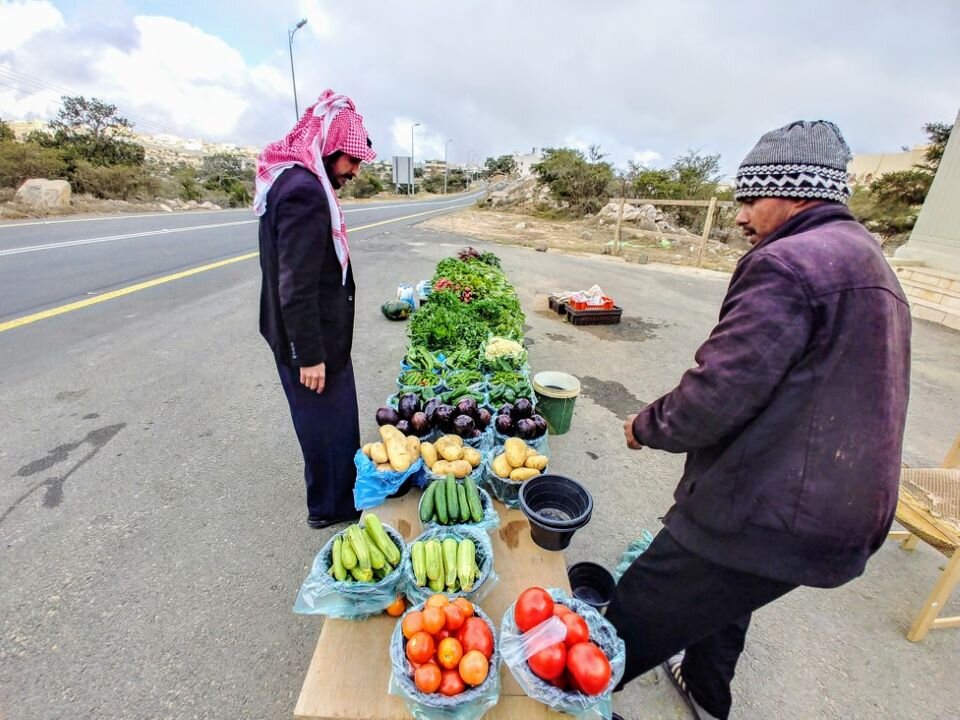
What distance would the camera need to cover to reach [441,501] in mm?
2125

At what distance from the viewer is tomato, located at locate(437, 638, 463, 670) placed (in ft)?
4.61

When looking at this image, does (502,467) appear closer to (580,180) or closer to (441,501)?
(441,501)

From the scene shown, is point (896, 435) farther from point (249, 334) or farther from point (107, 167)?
point (107, 167)

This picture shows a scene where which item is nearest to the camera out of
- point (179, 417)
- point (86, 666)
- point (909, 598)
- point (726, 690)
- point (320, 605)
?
point (320, 605)

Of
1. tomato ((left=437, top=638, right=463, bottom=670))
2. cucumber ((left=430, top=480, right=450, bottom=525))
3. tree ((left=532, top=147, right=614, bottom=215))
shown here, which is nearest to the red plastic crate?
cucumber ((left=430, top=480, right=450, bottom=525))

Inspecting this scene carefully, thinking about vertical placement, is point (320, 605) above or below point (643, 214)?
below

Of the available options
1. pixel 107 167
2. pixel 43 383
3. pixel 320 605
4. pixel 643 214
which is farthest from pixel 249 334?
pixel 107 167

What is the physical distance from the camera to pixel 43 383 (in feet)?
14.0

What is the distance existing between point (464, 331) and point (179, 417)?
105 inches

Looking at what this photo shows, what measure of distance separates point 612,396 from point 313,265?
369 centimetres

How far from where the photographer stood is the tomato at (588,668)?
1331 mm

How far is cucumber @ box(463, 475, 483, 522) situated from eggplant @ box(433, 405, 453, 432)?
2.15 feet

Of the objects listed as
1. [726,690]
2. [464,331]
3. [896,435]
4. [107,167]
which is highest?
[107,167]

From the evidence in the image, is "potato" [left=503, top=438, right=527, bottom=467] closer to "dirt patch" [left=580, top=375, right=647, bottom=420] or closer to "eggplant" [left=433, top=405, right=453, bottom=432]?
"eggplant" [left=433, top=405, right=453, bottom=432]
